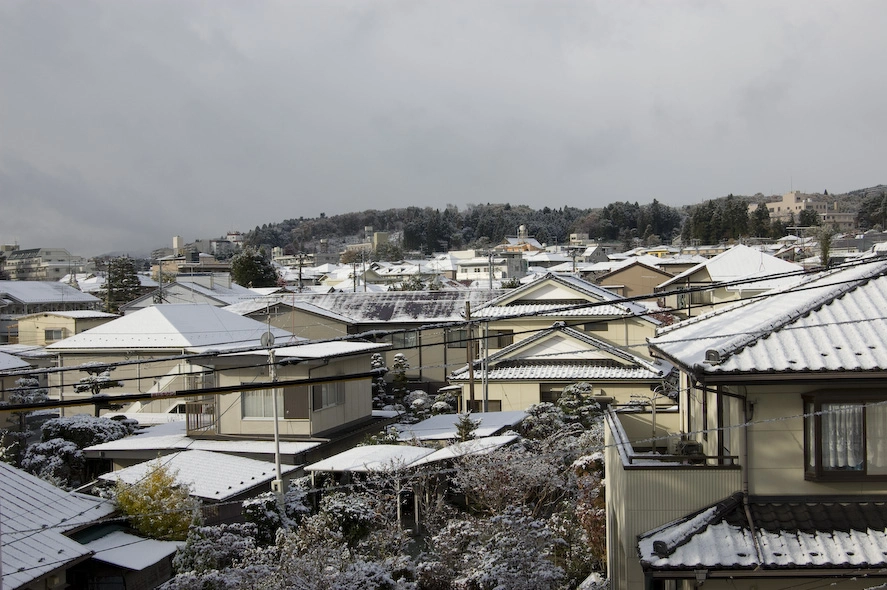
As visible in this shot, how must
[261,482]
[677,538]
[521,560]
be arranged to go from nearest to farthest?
[677,538] → [521,560] → [261,482]

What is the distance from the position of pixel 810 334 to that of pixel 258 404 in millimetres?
13731

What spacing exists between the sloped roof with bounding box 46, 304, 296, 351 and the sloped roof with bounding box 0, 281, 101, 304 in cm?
3137

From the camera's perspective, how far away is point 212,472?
15227 mm

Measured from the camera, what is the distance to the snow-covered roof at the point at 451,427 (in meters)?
18.1

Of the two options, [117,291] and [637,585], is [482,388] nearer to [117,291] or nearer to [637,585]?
[637,585]

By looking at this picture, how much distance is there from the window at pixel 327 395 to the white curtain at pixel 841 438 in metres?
12.4

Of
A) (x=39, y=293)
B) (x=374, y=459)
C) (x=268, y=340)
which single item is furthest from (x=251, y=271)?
(x=374, y=459)

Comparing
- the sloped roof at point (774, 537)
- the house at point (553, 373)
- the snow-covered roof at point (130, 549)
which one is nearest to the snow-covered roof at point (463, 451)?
the snow-covered roof at point (130, 549)

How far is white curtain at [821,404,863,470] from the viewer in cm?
704

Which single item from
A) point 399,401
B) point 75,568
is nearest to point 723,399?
point 75,568

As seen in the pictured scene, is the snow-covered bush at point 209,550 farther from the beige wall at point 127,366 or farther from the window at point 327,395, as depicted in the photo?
the beige wall at point 127,366

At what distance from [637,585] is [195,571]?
6.10m

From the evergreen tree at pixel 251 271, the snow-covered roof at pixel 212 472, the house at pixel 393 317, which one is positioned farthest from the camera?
the evergreen tree at pixel 251 271

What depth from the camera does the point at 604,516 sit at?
11.7 meters
